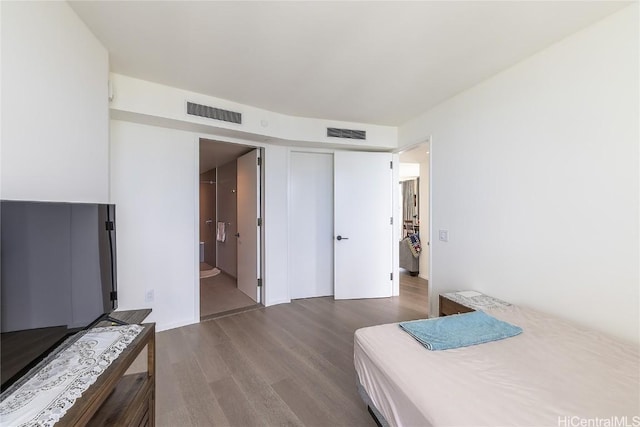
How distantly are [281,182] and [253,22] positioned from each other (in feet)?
6.71

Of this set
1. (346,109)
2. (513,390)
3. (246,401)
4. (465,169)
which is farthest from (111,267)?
(465,169)

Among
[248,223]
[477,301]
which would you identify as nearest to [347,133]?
[248,223]

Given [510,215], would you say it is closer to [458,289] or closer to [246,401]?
[458,289]

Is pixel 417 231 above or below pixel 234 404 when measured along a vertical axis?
above

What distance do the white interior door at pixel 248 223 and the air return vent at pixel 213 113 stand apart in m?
0.74

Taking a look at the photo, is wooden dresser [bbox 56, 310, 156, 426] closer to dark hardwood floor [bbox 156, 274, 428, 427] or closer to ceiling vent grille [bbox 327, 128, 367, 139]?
dark hardwood floor [bbox 156, 274, 428, 427]

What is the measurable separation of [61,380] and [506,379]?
67.1 inches

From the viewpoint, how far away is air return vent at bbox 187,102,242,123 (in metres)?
2.61

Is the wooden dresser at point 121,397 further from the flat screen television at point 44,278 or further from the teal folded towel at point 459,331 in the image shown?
the teal folded towel at point 459,331

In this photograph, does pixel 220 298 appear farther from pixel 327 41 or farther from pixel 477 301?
pixel 327 41

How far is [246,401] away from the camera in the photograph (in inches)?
67.7

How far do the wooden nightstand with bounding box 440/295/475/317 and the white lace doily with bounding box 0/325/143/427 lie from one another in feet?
7.35

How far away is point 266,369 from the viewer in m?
2.07

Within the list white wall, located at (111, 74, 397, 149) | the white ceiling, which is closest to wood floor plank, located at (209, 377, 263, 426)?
white wall, located at (111, 74, 397, 149)
